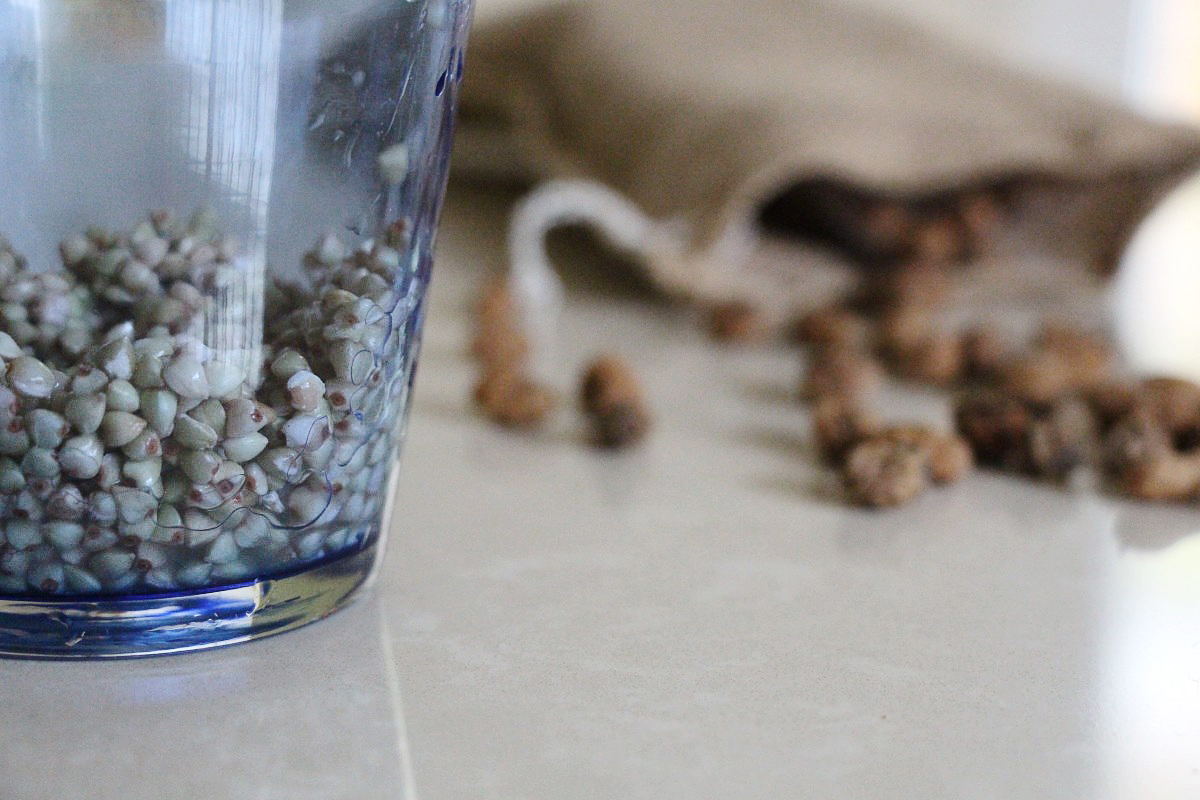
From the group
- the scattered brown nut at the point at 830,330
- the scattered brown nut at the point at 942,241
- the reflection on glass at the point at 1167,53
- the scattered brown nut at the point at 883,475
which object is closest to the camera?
the scattered brown nut at the point at 883,475

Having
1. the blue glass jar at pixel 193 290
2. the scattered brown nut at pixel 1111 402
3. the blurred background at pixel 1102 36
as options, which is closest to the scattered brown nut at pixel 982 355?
the scattered brown nut at pixel 1111 402

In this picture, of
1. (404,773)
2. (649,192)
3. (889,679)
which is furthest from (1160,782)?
(649,192)

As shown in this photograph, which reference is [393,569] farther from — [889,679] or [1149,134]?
[1149,134]

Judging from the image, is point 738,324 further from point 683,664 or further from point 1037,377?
point 683,664

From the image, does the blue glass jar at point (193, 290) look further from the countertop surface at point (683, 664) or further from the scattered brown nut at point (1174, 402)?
the scattered brown nut at point (1174, 402)

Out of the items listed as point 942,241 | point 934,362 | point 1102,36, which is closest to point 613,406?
point 934,362

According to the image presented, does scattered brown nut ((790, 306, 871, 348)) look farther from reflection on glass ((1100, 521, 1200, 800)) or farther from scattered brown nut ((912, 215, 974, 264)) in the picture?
reflection on glass ((1100, 521, 1200, 800))

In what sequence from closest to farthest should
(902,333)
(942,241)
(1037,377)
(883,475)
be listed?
(883,475)
(1037,377)
(902,333)
(942,241)
